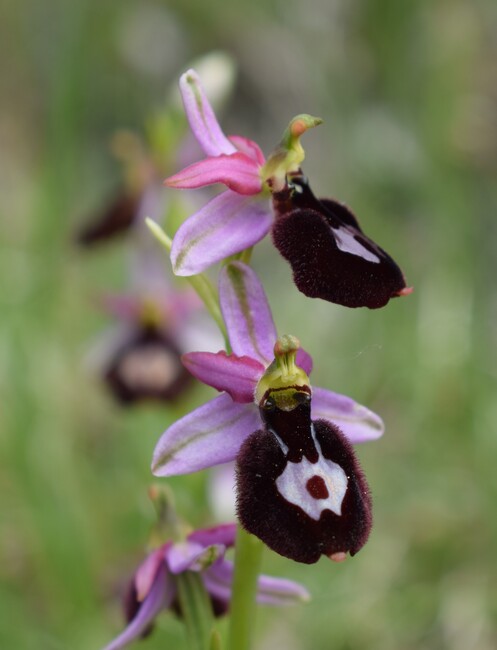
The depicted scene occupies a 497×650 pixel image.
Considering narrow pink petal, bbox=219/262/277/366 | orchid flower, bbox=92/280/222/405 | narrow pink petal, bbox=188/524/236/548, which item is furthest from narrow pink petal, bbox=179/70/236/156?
orchid flower, bbox=92/280/222/405

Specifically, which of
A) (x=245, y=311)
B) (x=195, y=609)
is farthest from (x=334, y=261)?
(x=195, y=609)

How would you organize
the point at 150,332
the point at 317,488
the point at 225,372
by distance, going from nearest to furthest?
the point at 317,488 → the point at 225,372 → the point at 150,332

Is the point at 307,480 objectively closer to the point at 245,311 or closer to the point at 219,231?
the point at 245,311

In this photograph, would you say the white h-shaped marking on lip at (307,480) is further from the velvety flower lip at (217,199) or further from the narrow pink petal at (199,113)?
the narrow pink petal at (199,113)

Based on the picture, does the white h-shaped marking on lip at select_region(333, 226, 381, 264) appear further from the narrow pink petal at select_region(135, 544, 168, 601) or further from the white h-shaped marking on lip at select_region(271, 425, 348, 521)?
the narrow pink petal at select_region(135, 544, 168, 601)

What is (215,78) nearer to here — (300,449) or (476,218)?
(300,449)

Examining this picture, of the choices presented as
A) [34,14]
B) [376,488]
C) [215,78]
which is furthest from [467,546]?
[34,14]

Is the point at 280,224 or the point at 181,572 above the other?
the point at 280,224
